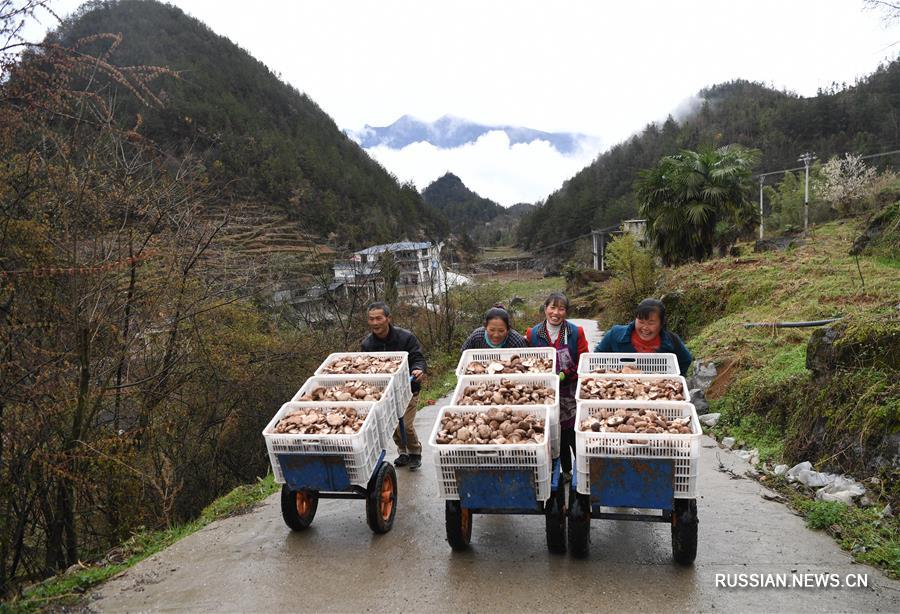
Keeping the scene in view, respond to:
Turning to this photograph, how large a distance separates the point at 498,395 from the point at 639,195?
60.1 ft

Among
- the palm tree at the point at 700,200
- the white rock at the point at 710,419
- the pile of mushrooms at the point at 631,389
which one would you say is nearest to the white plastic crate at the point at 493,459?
the pile of mushrooms at the point at 631,389

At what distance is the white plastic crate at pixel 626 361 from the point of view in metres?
4.34

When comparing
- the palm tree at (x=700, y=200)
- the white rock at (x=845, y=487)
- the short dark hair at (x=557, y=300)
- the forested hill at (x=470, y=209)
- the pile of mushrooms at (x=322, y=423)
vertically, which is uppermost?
the forested hill at (x=470, y=209)

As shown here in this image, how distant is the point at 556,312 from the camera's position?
475 cm

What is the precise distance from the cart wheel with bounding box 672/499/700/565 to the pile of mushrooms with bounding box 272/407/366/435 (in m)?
2.12

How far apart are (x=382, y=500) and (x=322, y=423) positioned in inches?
36.3

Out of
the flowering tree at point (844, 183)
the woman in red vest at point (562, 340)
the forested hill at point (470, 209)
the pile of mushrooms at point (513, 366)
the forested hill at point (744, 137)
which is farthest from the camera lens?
the forested hill at point (470, 209)

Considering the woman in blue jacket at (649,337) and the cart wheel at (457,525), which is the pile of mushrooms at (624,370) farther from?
the cart wheel at (457,525)

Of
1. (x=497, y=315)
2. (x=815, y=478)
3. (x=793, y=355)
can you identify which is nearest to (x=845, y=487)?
(x=815, y=478)

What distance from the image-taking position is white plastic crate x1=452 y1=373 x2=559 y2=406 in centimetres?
416

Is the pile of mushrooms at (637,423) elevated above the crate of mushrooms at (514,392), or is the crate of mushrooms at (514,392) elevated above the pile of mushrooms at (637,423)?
the crate of mushrooms at (514,392)

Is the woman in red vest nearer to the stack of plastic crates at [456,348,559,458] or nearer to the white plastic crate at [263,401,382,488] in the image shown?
the stack of plastic crates at [456,348,559,458]

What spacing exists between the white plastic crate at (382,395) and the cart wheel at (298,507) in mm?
688

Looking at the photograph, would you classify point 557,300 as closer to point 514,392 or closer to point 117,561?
point 514,392
